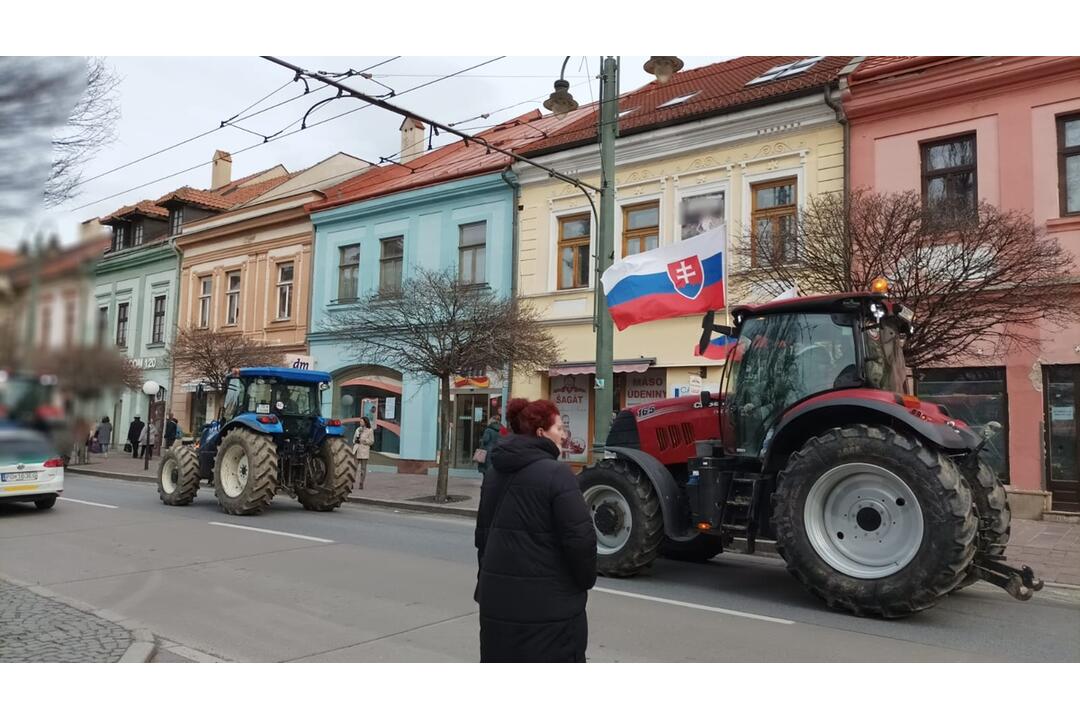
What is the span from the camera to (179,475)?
535 inches

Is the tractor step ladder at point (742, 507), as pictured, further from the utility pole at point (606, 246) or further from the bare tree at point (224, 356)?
the bare tree at point (224, 356)

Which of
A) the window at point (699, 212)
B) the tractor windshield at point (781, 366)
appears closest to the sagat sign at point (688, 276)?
the tractor windshield at point (781, 366)

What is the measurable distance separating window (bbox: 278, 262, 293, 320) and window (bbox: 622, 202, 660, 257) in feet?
38.8

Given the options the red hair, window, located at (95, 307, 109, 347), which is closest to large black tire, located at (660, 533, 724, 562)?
the red hair

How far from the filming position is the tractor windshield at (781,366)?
673cm

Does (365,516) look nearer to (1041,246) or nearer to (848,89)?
(1041,246)

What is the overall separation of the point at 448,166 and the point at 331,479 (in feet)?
40.3

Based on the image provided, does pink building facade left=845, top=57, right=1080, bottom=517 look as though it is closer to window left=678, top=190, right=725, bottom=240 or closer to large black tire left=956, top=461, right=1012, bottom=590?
window left=678, top=190, right=725, bottom=240

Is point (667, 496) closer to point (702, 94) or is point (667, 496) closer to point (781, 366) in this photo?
point (781, 366)

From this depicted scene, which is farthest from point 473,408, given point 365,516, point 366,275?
point 365,516

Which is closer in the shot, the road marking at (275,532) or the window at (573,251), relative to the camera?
the road marking at (275,532)

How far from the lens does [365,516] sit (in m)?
13.0

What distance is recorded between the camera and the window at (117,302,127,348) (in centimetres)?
129

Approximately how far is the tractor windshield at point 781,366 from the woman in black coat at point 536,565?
415cm
